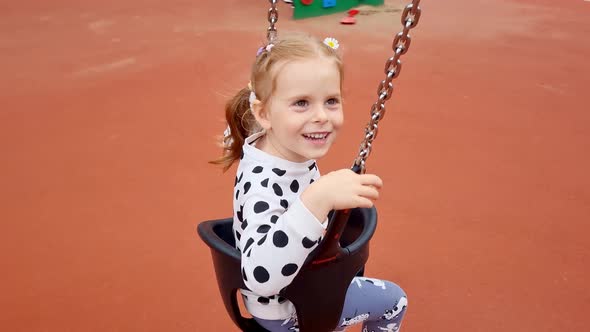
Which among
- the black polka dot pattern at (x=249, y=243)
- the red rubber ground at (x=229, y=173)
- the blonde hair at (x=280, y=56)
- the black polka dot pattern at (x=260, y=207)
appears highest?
the blonde hair at (x=280, y=56)

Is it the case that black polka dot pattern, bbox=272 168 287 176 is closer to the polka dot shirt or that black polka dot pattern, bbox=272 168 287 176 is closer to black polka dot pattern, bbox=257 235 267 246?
the polka dot shirt

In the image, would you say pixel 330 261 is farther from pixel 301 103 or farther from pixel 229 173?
pixel 229 173

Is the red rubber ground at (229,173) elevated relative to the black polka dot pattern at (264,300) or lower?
lower

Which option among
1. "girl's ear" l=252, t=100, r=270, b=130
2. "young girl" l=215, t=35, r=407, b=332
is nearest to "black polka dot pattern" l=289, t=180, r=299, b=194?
"young girl" l=215, t=35, r=407, b=332

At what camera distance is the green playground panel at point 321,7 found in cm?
445

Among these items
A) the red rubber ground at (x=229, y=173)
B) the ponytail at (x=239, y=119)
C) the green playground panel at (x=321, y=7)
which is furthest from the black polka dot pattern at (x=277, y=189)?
the green playground panel at (x=321, y=7)

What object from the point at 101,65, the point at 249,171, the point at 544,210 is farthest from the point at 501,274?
the point at 101,65

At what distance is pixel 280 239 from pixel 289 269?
0.05 m

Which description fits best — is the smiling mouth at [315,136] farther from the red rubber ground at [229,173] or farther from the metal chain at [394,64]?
the red rubber ground at [229,173]

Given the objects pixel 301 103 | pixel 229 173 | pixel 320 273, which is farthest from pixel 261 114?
pixel 229 173

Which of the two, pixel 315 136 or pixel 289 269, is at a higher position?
pixel 315 136

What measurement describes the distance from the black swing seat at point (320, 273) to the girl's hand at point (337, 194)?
0.06 feet

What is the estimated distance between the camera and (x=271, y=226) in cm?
84

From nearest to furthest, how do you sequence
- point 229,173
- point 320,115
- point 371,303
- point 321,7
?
point 320,115 < point 371,303 < point 229,173 < point 321,7
